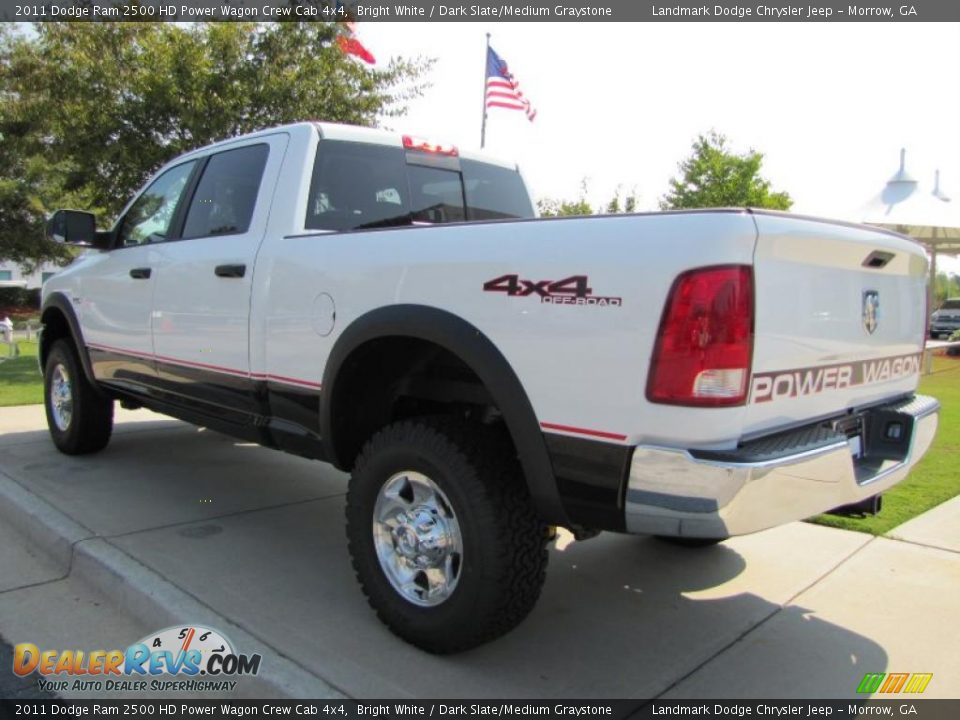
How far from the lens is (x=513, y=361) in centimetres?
240

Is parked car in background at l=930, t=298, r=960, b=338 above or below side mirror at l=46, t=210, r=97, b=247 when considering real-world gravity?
below

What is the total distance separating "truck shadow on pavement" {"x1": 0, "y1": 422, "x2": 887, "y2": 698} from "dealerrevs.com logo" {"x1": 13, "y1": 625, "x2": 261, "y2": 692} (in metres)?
0.14

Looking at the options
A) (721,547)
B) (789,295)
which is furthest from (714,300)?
(721,547)

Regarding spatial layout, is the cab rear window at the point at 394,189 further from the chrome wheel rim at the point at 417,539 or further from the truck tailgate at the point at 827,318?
the truck tailgate at the point at 827,318

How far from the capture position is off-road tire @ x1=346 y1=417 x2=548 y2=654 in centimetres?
250

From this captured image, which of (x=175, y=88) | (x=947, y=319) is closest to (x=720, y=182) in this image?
(x=947, y=319)

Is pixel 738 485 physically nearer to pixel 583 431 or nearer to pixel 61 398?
pixel 583 431

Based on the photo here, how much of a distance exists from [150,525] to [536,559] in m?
2.52

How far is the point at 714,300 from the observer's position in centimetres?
206

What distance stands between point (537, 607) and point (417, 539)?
829mm

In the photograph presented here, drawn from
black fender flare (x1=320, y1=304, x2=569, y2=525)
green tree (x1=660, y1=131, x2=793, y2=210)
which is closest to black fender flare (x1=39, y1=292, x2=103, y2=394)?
black fender flare (x1=320, y1=304, x2=569, y2=525)

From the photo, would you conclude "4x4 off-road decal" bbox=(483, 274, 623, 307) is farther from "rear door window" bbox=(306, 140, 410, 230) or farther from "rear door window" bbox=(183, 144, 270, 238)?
"rear door window" bbox=(183, 144, 270, 238)

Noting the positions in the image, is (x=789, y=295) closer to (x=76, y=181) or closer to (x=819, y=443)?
(x=819, y=443)

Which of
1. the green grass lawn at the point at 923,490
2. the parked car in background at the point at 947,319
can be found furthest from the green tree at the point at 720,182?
the green grass lawn at the point at 923,490
